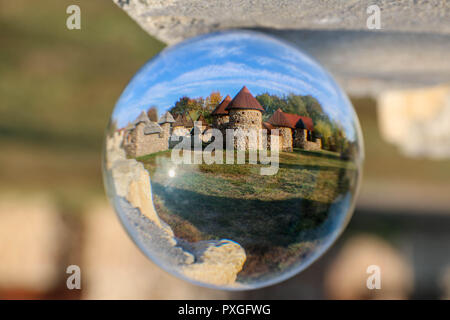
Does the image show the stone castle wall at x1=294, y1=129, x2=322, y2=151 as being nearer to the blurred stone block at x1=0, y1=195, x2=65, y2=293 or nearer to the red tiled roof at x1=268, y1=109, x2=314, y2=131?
the red tiled roof at x1=268, y1=109, x2=314, y2=131

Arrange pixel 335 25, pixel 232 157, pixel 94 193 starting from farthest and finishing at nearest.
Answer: pixel 94 193 < pixel 335 25 < pixel 232 157

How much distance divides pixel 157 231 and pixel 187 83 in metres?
0.21

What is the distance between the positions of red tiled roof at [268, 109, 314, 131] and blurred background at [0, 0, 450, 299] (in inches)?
42.6

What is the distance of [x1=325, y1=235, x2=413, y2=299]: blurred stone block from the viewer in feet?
7.22

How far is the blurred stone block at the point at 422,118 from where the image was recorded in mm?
1663

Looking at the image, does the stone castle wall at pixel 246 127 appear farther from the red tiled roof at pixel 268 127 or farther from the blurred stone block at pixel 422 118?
the blurred stone block at pixel 422 118

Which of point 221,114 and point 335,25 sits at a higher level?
point 335,25

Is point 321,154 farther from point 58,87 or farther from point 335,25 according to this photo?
point 58,87

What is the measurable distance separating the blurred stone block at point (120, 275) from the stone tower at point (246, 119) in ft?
4.45

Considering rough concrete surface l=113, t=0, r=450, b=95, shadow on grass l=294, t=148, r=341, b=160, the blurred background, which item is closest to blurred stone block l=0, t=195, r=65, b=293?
the blurred background

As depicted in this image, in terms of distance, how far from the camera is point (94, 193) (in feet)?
6.91

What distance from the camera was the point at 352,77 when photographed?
1062 millimetres

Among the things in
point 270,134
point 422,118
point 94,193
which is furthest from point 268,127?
point 94,193

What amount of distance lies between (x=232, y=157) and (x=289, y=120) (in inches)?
3.5
